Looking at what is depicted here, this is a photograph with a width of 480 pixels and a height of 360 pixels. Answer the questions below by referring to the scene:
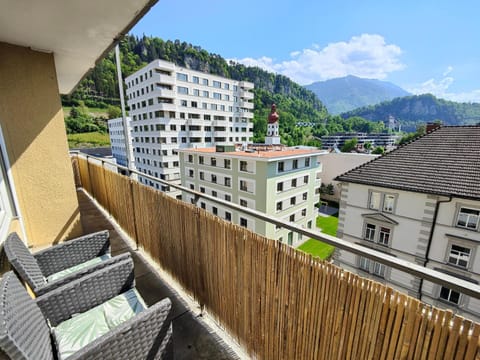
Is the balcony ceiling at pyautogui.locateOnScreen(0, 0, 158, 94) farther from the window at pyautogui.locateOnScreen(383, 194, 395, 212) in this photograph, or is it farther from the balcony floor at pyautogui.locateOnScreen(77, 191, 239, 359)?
the window at pyautogui.locateOnScreen(383, 194, 395, 212)

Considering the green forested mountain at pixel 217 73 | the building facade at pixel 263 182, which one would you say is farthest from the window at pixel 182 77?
the building facade at pixel 263 182

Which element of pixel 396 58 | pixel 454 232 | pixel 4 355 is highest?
pixel 396 58

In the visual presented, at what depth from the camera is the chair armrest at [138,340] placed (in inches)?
42.7

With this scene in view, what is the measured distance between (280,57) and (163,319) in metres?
183

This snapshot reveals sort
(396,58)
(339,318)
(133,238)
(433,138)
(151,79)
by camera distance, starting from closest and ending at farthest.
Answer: (339,318)
(133,238)
(433,138)
(151,79)
(396,58)

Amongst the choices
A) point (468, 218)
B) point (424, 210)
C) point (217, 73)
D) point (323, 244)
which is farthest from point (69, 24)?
point (217, 73)

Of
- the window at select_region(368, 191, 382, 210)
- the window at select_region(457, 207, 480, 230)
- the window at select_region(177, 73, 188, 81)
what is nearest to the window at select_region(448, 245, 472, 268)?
the window at select_region(457, 207, 480, 230)

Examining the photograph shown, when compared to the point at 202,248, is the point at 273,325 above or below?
below

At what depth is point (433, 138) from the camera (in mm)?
9844

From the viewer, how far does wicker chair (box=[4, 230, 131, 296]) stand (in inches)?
58.4

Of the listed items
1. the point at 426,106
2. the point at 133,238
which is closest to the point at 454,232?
the point at 133,238

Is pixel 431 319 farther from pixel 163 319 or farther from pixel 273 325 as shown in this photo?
pixel 163 319

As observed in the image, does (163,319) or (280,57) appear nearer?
(163,319)

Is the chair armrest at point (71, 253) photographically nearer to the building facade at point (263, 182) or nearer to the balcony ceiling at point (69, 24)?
the balcony ceiling at point (69, 24)
